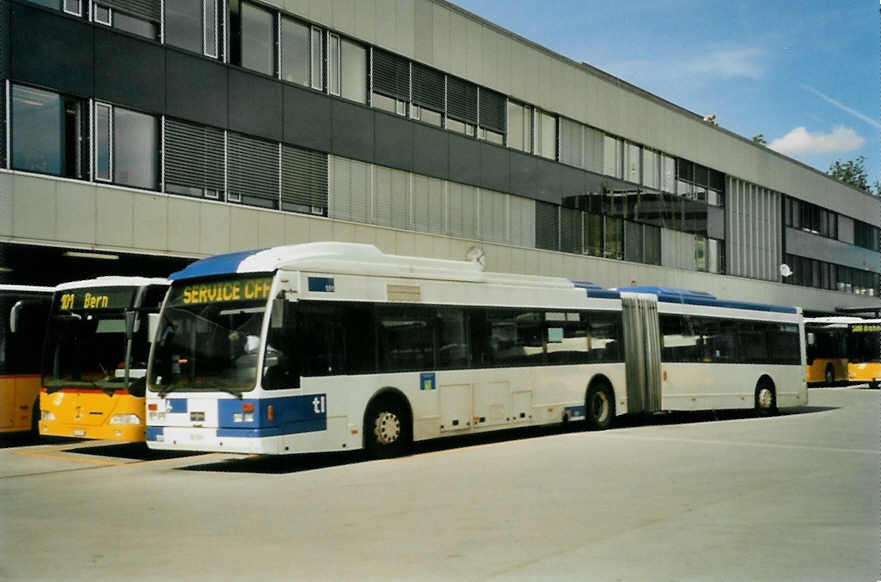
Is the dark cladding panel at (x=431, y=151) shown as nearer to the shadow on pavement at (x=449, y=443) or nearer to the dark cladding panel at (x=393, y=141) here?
the dark cladding panel at (x=393, y=141)

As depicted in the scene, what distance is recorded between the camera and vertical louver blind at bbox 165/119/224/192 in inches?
889

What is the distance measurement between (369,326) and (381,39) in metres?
15.1

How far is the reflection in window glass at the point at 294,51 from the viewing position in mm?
25422

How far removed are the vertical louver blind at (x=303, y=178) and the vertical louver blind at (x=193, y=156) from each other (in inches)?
84.4

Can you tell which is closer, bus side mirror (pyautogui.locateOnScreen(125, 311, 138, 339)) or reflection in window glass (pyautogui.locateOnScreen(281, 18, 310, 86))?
bus side mirror (pyautogui.locateOnScreen(125, 311, 138, 339))

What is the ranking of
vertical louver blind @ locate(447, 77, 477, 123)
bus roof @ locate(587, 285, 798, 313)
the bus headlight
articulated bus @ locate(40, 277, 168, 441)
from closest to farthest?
the bus headlight
articulated bus @ locate(40, 277, 168, 441)
bus roof @ locate(587, 285, 798, 313)
vertical louver blind @ locate(447, 77, 477, 123)

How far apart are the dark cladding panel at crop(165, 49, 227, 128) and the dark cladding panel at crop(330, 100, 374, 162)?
3.97 meters

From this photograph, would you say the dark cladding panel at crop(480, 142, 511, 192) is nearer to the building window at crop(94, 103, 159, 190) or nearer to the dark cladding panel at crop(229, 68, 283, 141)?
the dark cladding panel at crop(229, 68, 283, 141)

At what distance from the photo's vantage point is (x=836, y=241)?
64.3 metres

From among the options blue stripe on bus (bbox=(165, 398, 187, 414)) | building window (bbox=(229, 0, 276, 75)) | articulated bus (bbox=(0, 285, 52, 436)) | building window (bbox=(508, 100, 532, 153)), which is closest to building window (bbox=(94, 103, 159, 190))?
building window (bbox=(229, 0, 276, 75))

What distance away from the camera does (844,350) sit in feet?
154

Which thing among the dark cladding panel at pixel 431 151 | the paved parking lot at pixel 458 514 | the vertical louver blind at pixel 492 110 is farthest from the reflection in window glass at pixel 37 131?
the vertical louver blind at pixel 492 110

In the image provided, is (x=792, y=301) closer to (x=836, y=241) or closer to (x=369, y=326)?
(x=836, y=241)

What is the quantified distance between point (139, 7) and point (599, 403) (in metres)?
13.4
